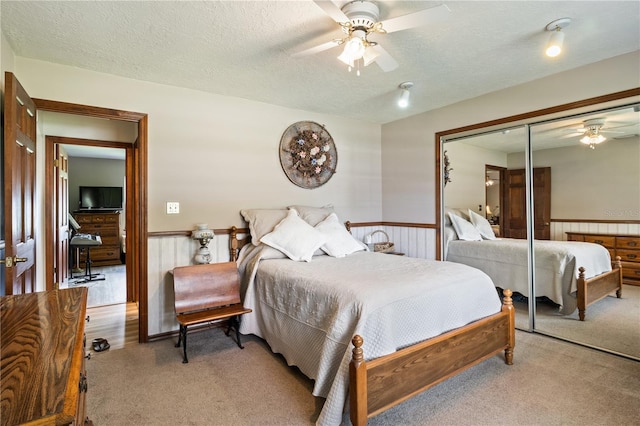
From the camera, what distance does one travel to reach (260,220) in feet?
10.8

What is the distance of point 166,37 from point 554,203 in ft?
11.5

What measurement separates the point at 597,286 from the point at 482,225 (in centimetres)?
108

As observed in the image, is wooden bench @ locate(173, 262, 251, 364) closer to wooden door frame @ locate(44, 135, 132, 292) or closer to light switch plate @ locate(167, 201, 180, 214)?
light switch plate @ locate(167, 201, 180, 214)

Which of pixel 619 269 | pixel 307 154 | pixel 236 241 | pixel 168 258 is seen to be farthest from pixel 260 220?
pixel 619 269

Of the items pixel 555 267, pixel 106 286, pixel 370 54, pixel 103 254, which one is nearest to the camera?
pixel 370 54

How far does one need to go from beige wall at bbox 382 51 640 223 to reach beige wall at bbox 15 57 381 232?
0.89 m

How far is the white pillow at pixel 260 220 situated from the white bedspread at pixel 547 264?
223 cm

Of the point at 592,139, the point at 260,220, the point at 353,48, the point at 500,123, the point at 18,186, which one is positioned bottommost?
the point at 260,220

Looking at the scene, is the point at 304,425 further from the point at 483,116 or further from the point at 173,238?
the point at 483,116

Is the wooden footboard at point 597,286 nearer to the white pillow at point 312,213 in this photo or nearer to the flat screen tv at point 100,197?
the white pillow at point 312,213

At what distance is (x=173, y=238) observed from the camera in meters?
3.12

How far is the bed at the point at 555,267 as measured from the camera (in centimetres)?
282

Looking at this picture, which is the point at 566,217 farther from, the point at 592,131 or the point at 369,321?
the point at 369,321

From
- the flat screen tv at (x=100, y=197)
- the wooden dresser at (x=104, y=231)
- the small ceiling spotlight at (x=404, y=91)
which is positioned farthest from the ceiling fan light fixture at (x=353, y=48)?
the flat screen tv at (x=100, y=197)
